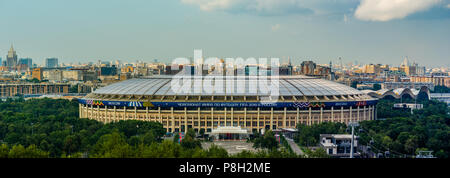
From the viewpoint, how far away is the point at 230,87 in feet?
229

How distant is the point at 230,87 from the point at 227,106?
18.6 ft

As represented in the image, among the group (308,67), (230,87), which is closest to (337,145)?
(230,87)

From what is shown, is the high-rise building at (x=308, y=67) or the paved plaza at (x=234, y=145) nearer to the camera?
the paved plaza at (x=234, y=145)

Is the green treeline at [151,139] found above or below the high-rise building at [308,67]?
below

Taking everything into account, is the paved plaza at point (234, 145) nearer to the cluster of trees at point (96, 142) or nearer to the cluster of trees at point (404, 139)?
the cluster of trees at point (96, 142)

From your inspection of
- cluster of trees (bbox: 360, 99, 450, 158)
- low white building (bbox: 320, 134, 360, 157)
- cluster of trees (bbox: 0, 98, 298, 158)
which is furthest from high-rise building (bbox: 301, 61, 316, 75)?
low white building (bbox: 320, 134, 360, 157)

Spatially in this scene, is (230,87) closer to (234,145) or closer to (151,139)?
(234,145)

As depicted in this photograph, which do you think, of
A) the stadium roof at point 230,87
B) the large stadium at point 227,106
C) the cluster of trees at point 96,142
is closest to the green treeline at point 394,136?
the large stadium at point 227,106

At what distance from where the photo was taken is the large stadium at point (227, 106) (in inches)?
2571

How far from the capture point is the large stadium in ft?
214
